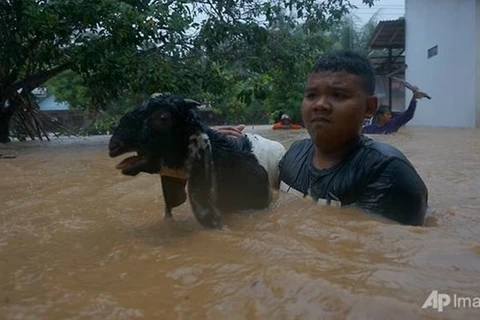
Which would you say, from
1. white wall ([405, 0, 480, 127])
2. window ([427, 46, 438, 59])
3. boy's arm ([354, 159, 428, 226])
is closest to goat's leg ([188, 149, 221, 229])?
boy's arm ([354, 159, 428, 226])

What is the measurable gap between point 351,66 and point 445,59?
14335 mm

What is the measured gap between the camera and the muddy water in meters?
1.48

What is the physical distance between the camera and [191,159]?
2416 millimetres

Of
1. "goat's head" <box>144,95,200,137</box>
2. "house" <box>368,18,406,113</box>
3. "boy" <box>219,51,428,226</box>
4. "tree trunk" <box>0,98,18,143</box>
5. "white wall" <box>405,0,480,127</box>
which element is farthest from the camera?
"house" <box>368,18,406,113</box>

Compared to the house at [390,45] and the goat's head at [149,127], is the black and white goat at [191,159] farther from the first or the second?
the house at [390,45]

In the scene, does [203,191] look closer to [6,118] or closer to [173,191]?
[173,191]

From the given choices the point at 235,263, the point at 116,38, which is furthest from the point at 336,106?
the point at 116,38

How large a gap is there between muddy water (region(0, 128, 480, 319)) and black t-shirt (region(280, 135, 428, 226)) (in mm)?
95

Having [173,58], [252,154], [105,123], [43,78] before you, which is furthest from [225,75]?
[105,123]

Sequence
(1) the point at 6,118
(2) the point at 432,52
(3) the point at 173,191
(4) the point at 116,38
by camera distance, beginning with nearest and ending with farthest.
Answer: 1. (3) the point at 173,191
2. (4) the point at 116,38
3. (1) the point at 6,118
4. (2) the point at 432,52

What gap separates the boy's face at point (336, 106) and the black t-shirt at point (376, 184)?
14 cm

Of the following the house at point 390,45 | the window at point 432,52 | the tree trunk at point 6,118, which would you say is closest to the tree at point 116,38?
the tree trunk at point 6,118

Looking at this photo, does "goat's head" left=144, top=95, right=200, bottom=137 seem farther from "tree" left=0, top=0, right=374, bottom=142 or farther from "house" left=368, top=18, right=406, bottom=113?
"house" left=368, top=18, right=406, bottom=113

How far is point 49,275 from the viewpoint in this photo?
1858 millimetres
